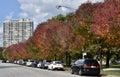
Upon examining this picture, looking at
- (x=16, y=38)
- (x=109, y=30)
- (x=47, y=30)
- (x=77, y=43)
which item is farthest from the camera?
(x=16, y=38)

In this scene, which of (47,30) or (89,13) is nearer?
(89,13)

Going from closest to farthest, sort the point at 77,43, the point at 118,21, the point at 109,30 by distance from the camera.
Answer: the point at 118,21 → the point at 109,30 → the point at 77,43

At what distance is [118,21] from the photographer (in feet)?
119

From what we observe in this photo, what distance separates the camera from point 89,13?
55.8 metres

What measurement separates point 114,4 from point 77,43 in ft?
75.7

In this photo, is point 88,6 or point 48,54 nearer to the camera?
point 88,6

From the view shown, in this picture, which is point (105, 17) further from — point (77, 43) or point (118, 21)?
point (77, 43)

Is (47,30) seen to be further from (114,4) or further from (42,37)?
(114,4)

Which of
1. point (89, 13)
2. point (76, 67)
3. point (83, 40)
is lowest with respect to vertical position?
point (76, 67)

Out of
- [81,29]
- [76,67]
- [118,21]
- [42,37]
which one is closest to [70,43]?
[81,29]

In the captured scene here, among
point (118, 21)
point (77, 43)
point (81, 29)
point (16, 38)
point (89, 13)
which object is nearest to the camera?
point (118, 21)

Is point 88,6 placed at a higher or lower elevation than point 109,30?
higher

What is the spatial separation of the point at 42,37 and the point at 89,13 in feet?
85.6

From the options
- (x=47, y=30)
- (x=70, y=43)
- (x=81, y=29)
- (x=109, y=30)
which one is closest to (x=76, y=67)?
(x=109, y=30)
